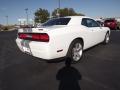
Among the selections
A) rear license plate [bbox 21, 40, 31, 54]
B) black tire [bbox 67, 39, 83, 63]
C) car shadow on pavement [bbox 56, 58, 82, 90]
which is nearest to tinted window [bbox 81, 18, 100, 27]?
black tire [bbox 67, 39, 83, 63]

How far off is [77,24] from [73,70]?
159 centimetres

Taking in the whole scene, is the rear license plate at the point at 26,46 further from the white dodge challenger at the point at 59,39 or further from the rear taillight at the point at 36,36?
the rear taillight at the point at 36,36

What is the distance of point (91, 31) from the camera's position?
18.6 feet

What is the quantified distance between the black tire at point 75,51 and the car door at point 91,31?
0.46m

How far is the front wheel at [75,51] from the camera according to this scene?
4738 millimetres

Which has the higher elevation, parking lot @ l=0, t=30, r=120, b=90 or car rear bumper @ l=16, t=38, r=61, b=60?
car rear bumper @ l=16, t=38, r=61, b=60

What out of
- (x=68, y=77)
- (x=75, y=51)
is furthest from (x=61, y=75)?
(x=75, y=51)

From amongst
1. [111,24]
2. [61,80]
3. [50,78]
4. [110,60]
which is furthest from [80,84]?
[111,24]

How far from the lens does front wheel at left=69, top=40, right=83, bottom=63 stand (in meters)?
4.74

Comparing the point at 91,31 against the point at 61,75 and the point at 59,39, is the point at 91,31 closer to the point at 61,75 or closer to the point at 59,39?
the point at 59,39

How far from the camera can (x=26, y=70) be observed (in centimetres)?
456

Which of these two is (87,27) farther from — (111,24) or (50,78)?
(111,24)

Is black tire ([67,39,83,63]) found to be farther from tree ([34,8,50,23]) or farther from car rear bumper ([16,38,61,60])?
tree ([34,8,50,23])

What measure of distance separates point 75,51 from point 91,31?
3.96ft
